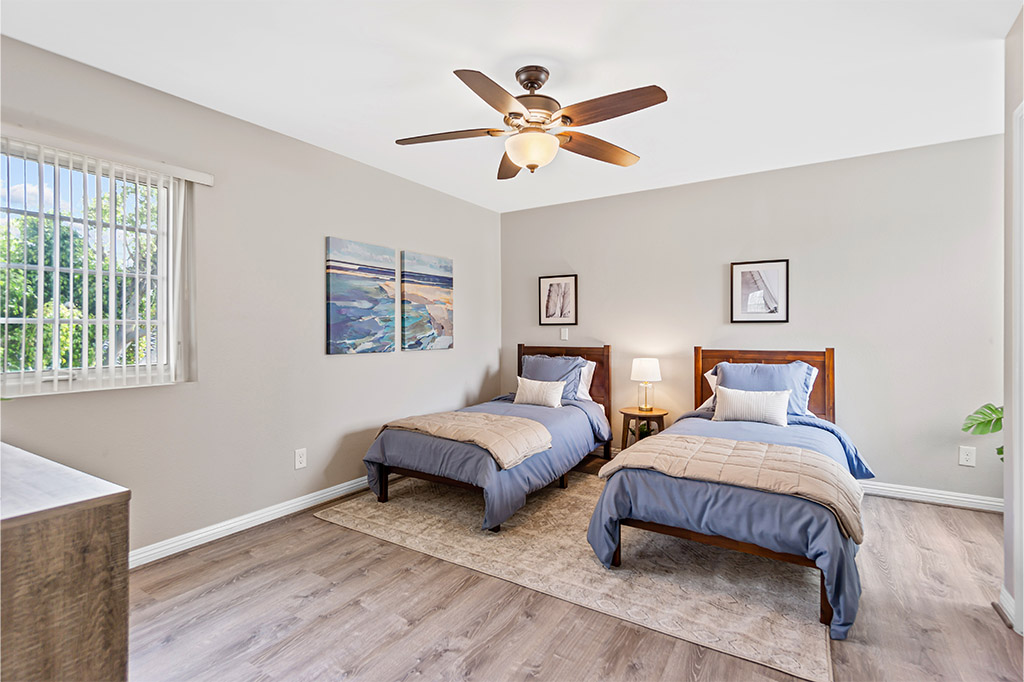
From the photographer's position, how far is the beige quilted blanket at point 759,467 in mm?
2197

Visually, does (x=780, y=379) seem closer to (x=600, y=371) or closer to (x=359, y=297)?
(x=600, y=371)

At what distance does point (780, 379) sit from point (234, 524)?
3.78 metres

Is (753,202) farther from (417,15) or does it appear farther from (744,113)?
(417,15)

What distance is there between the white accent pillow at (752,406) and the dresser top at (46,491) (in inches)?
138

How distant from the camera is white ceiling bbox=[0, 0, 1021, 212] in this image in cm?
209

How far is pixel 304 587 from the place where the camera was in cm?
248

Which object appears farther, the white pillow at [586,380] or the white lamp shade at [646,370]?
the white pillow at [586,380]

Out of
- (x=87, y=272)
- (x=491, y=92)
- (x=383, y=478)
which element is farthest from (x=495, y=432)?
(x=87, y=272)

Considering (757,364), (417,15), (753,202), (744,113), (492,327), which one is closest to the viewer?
(417,15)

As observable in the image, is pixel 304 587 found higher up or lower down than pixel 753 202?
lower down

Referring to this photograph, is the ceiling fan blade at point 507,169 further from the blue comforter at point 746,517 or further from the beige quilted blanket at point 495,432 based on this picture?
the blue comforter at point 746,517

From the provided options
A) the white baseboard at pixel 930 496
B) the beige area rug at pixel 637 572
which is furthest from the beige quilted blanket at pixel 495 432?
the white baseboard at pixel 930 496

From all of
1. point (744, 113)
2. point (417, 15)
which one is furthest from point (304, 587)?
point (744, 113)

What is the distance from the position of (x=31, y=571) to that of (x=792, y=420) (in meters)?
3.85
